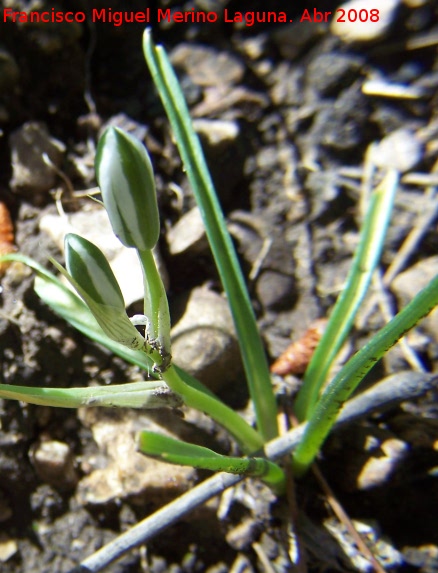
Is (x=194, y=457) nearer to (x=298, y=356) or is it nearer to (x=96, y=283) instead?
(x=96, y=283)

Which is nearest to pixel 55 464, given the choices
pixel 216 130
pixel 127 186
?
pixel 127 186

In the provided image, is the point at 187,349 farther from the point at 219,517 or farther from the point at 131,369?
the point at 219,517

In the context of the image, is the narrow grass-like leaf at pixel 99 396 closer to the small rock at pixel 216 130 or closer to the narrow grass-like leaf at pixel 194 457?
the narrow grass-like leaf at pixel 194 457


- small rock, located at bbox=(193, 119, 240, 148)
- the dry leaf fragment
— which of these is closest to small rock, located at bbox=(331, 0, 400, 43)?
small rock, located at bbox=(193, 119, 240, 148)

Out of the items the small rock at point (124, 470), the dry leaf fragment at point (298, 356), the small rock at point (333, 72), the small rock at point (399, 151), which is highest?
the small rock at point (333, 72)

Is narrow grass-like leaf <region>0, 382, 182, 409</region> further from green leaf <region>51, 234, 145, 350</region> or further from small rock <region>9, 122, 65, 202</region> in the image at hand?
small rock <region>9, 122, 65, 202</region>

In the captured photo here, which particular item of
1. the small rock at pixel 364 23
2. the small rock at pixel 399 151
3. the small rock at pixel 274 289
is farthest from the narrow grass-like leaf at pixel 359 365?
the small rock at pixel 364 23
